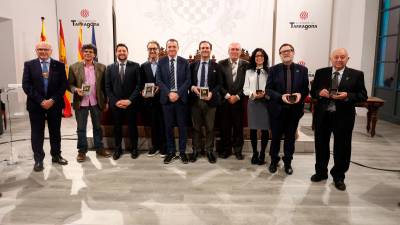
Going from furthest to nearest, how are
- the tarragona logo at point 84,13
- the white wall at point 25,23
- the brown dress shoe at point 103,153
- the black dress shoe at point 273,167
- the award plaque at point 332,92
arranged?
the tarragona logo at point 84,13
the white wall at point 25,23
the brown dress shoe at point 103,153
the black dress shoe at point 273,167
the award plaque at point 332,92

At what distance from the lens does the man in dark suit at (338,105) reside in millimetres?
3266

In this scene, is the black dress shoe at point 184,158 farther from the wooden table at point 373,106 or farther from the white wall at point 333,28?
the white wall at point 333,28

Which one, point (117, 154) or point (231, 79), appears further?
point (117, 154)

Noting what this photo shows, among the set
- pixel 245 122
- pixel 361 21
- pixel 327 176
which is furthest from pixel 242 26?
pixel 327 176

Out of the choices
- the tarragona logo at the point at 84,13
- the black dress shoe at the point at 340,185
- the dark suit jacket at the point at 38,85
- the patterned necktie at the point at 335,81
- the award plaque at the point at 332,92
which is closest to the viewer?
the award plaque at the point at 332,92

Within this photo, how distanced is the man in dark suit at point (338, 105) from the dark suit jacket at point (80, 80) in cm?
273

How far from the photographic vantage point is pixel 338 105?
3332mm

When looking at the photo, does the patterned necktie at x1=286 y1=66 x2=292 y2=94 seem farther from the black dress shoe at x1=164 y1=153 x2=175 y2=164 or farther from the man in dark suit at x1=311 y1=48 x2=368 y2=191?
the black dress shoe at x1=164 y1=153 x2=175 y2=164

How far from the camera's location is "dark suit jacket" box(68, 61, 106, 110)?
4.30m

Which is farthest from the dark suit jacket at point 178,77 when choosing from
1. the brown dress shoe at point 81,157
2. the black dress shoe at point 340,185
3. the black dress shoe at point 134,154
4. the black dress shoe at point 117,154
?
the black dress shoe at point 340,185

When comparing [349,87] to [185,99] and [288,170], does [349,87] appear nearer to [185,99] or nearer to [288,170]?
[288,170]

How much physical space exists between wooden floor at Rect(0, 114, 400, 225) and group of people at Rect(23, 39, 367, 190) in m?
0.24

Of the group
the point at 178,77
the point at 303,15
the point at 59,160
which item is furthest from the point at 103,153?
the point at 303,15

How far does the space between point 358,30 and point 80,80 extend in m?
6.94
